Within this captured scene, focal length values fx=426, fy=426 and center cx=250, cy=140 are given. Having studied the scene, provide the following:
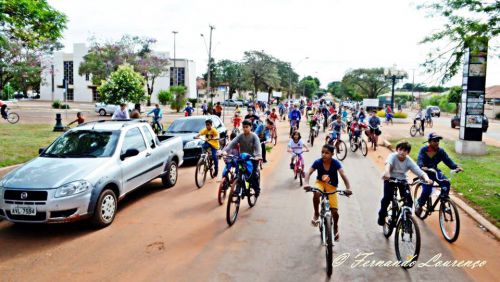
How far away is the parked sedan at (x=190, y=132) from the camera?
13242 millimetres

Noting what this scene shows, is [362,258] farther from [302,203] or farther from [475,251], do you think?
[302,203]

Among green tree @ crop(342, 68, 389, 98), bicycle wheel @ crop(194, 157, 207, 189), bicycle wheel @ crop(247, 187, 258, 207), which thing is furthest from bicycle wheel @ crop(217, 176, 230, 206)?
green tree @ crop(342, 68, 389, 98)

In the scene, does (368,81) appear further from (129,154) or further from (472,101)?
(129,154)

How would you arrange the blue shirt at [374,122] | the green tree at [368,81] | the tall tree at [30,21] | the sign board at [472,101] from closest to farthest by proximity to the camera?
the tall tree at [30,21]
the sign board at [472,101]
the blue shirt at [374,122]
the green tree at [368,81]

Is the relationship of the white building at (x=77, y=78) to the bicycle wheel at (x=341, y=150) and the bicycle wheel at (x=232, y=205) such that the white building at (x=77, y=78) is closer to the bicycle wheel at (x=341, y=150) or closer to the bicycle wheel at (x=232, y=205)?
the bicycle wheel at (x=341, y=150)

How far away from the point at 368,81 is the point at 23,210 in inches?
3763

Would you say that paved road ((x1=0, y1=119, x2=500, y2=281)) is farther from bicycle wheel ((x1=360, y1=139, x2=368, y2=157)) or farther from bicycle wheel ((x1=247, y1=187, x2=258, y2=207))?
bicycle wheel ((x1=360, y1=139, x2=368, y2=157))

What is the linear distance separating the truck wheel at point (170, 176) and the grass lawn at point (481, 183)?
682 cm

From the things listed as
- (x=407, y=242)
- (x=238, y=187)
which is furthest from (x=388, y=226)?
(x=238, y=187)

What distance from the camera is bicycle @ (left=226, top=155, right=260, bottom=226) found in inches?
297

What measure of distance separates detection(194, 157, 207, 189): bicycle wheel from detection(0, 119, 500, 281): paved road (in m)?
1.15

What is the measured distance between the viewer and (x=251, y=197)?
29.4 ft

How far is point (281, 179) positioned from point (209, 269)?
6.34 metres

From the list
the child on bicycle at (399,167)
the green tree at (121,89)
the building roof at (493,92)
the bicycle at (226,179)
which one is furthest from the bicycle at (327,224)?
the building roof at (493,92)
